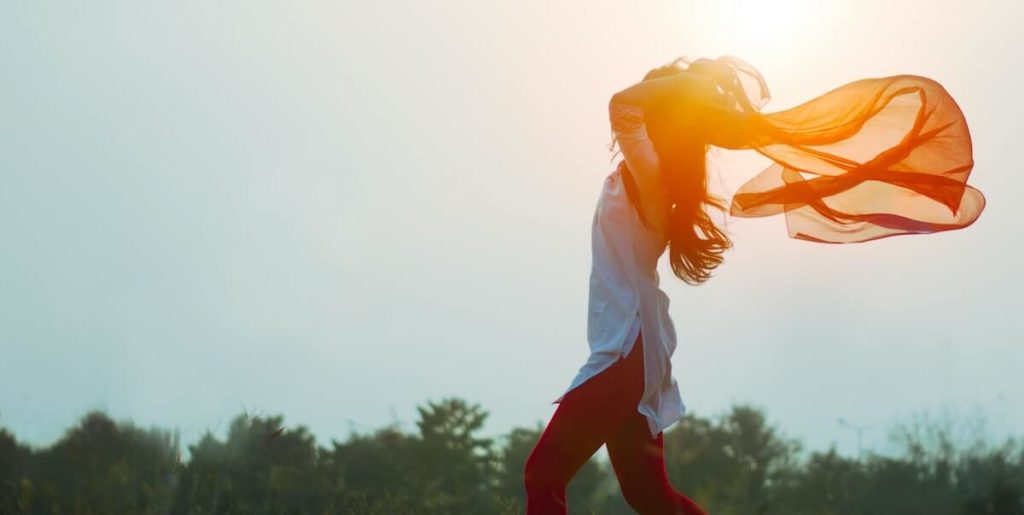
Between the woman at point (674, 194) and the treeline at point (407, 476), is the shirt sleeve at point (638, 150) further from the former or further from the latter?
the treeline at point (407, 476)

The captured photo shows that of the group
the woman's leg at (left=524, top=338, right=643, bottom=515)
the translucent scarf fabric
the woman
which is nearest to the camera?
the woman's leg at (left=524, top=338, right=643, bottom=515)

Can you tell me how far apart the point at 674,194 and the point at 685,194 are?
44 millimetres

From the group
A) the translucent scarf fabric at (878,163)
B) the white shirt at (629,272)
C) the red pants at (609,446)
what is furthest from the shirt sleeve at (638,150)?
the translucent scarf fabric at (878,163)

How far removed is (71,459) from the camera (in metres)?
9.29

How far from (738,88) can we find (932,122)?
2.96 ft

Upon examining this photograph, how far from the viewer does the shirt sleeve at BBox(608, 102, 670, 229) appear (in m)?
4.35

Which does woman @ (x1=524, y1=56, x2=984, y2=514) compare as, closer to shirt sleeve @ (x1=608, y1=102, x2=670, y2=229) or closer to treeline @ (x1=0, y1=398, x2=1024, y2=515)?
shirt sleeve @ (x1=608, y1=102, x2=670, y2=229)

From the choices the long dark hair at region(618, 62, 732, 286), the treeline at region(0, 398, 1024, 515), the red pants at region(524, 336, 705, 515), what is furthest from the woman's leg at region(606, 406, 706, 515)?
the treeline at region(0, 398, 1024, 515)

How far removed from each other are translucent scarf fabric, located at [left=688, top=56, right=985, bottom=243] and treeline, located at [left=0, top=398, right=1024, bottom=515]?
274 cm

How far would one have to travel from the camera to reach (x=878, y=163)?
5051 mm

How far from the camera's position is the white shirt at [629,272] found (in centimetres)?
437

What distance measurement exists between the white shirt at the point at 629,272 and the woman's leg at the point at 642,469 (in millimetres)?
53

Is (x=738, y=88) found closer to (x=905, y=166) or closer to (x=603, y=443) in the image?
(x=905, y=166)

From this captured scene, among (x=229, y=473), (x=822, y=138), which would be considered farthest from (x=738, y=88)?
(x=229, y=473)
